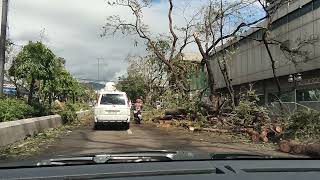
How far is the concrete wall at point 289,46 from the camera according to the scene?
37.8 m

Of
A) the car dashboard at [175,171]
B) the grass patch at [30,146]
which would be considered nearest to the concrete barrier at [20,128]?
the grass patch at [30,146]

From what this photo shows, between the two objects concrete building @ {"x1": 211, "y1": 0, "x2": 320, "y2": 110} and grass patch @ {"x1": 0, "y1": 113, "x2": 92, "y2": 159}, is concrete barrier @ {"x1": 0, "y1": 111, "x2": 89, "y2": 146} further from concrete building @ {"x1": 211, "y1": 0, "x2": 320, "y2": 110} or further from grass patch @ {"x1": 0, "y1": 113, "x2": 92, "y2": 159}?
concrete building @ {"x1": 211, "y1": 0, "x2": 320, "y2": 110}

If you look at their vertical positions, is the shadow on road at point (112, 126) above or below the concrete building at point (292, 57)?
below

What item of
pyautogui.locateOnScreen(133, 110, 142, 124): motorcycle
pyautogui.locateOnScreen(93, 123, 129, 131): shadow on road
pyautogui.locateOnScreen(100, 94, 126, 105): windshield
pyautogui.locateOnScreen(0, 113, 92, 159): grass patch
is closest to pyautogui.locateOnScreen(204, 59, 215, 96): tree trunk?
pyautogui.locateOnScreen(133, 110, 142, 124): motorcycle

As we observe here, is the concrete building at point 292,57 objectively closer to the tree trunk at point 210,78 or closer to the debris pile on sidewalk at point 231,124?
the tree trunk at point 210,78

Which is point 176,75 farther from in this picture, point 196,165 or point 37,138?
point 196,165

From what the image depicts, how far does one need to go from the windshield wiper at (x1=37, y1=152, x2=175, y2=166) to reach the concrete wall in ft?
101

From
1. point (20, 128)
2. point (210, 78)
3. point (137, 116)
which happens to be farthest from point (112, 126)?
point (20, 128)

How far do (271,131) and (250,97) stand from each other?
6.22 m

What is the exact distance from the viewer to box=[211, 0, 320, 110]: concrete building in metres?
37.4

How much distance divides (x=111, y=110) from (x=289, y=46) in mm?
17967

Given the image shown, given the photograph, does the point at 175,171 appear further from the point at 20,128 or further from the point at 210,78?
the point at 210,78

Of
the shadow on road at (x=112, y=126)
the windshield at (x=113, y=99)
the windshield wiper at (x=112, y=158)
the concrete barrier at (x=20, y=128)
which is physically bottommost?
the shadow on road at (x=112, y=126)

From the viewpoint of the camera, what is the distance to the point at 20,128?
1955cm
